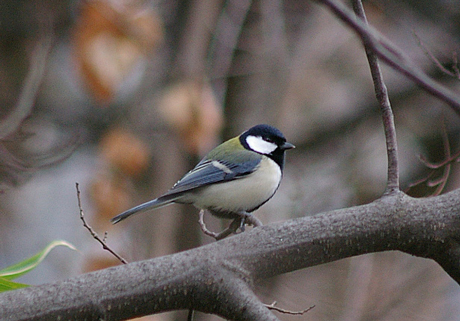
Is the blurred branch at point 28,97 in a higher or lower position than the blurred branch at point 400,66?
higher

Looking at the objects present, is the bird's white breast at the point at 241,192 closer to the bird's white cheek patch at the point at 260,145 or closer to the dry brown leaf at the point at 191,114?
the bird's white cheek patch at the point at 260,145

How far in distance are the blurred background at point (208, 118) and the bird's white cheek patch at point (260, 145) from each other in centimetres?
92

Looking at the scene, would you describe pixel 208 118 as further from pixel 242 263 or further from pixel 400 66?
pixel 400 66

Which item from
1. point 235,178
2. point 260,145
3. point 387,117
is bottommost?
point 387,117

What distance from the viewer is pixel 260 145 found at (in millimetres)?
2535

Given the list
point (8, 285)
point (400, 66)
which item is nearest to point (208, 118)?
point (8, 285)

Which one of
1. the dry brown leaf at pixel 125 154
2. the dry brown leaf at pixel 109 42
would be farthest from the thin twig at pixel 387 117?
the dry brown leaf at pixel 125 154

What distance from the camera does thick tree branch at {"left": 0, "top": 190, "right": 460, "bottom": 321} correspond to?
109cm

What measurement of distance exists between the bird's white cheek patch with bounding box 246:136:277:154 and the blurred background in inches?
36.4

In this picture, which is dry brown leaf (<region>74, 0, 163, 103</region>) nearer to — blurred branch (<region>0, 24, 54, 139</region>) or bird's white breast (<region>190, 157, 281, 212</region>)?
blurred branch (<region>0, 24, 54, 139</region>)

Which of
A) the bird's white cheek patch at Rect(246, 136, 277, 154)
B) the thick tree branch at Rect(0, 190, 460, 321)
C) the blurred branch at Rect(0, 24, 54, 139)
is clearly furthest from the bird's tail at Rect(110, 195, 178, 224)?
the thick tree branch at Rect(0, 190, 460, 321)

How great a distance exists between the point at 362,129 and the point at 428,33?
930 mm

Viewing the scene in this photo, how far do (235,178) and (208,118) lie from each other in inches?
45.7

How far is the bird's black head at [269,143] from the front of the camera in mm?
2500
